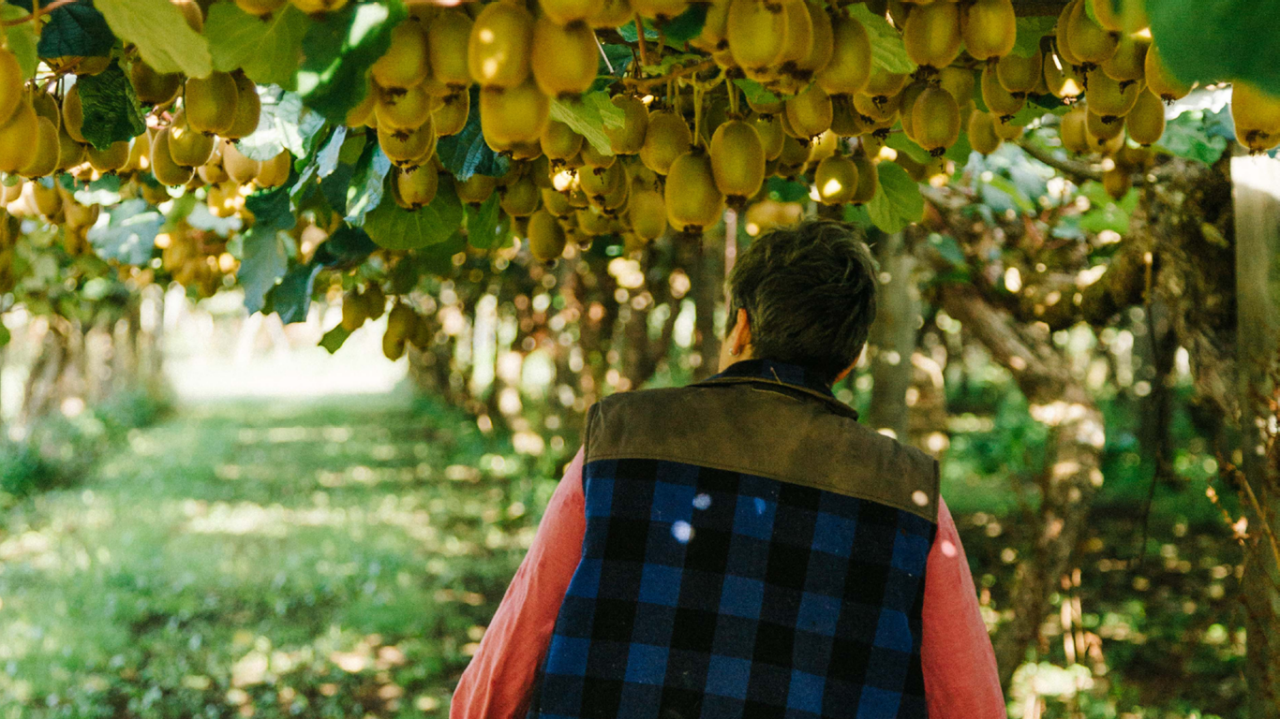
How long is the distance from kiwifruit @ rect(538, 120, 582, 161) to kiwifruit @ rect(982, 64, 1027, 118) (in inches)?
24.4

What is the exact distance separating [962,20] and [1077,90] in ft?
1.27

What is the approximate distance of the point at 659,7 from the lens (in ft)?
2.55

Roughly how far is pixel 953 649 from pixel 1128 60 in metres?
0.89

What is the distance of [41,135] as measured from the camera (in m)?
1.04

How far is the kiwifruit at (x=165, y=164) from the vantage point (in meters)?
1.36

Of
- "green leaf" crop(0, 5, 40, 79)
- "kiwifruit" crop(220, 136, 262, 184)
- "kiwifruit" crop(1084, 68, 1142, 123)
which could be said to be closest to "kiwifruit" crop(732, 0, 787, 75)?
"kiwifruit" crop(1084, 68, 1142, 123)

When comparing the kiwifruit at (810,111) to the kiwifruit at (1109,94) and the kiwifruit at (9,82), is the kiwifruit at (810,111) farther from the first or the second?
the kiwifruit at (9,82)

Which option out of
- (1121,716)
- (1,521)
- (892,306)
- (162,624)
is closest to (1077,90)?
(892,306)

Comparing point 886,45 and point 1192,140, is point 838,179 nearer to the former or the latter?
point 886,45

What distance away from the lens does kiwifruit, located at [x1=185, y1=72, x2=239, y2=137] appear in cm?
102

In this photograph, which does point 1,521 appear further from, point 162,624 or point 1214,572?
point 1214,572

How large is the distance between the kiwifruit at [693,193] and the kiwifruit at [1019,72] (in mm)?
435

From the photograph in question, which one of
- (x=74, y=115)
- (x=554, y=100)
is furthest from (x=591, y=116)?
(x=74, y=115)

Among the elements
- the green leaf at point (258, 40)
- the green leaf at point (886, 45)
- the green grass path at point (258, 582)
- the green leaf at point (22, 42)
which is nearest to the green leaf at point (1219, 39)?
the green leaf at point (886, 45)
